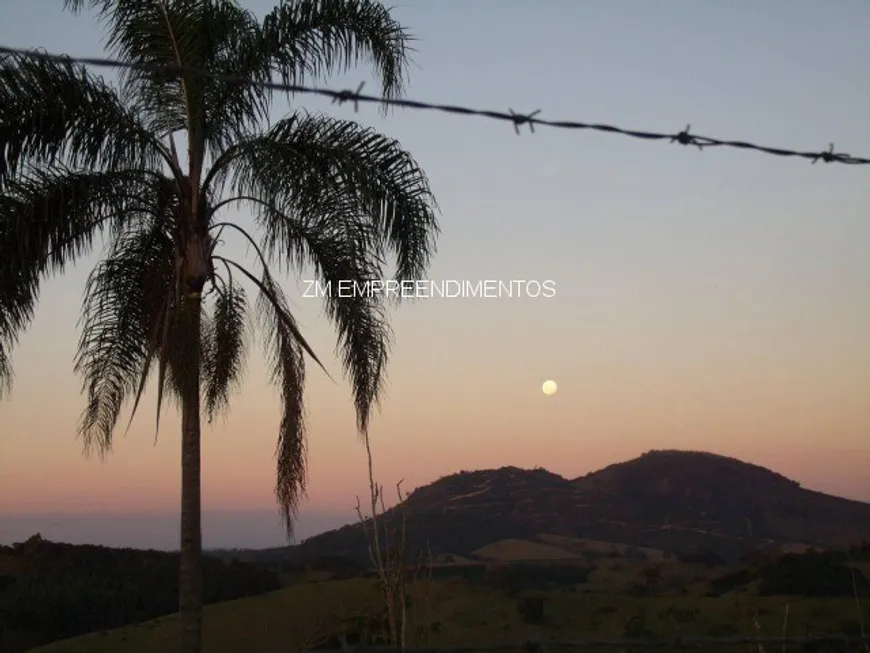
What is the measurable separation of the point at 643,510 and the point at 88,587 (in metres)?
38.2

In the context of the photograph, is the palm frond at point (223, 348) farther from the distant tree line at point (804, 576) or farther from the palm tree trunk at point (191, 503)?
the distant tree line at point (804, 576)

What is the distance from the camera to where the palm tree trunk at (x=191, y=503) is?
9969 mm

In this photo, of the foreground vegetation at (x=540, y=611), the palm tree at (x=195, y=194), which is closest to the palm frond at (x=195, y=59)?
the palm tree at (x=195, y=194)

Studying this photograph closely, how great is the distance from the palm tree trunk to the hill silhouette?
38.1m

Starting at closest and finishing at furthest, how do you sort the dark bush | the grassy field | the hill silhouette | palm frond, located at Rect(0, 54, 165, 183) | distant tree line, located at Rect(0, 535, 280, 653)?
palm frond, located at Rect(0, 54, 165, 183) < the grassy field < the dark bush < distant tree line, located at Rect(0, 535, 280, 653) < the hill silhouette

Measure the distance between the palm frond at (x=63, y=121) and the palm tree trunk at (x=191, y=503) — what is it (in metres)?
1.52

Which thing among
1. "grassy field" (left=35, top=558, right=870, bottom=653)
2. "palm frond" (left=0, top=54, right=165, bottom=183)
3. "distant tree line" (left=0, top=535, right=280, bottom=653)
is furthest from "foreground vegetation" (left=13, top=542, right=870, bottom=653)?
"palm frond" (left=0, top=54, right=165, bottom=183)

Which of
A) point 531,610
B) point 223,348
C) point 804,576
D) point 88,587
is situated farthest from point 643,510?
point 223,348

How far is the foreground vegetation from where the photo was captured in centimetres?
2066

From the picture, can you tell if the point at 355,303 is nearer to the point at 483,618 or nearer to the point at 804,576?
the point at 483,618

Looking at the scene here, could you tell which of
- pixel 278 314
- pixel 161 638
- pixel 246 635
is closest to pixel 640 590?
pixel 246 635

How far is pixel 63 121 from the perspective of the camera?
9.45m

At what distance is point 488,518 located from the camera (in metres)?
54.4

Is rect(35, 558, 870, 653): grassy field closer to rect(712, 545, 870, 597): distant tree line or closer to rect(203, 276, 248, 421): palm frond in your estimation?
rect(712, 545, 870, 597): distant tree line
